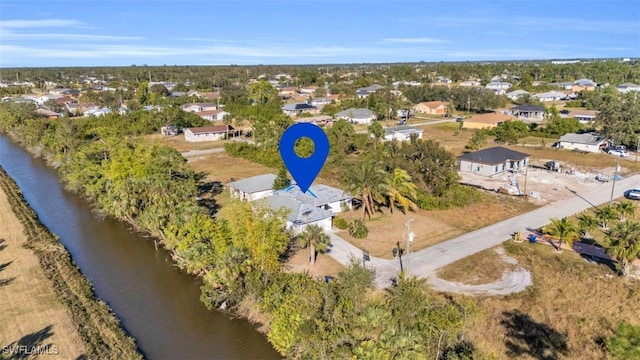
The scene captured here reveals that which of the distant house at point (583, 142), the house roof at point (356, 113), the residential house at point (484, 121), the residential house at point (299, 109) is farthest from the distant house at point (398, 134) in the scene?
the residential house at point (299, 109)

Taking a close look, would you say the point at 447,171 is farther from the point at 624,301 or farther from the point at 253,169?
the point at 253,169

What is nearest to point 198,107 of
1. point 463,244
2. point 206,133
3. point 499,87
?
point 206,133

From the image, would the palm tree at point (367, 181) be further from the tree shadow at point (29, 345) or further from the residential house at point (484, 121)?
the residential house at point (484, 121)

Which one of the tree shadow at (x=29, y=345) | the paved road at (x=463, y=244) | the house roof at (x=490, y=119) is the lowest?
the tree shadow at (x=29, y=345)

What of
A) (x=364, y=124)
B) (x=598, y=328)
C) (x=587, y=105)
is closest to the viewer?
(x=598, y=328)

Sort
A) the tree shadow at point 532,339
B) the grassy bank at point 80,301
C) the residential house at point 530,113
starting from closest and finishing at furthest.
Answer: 1. the tree shadow at point 532,339
2. the grassy bank at point 80,301
3. the residential house at point 530,113

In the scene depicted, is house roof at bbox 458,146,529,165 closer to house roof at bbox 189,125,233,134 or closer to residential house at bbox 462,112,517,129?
residential house at bbox 462,112,517,129

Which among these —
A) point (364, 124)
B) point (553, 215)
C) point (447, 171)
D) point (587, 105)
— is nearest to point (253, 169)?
point (447, 171)
